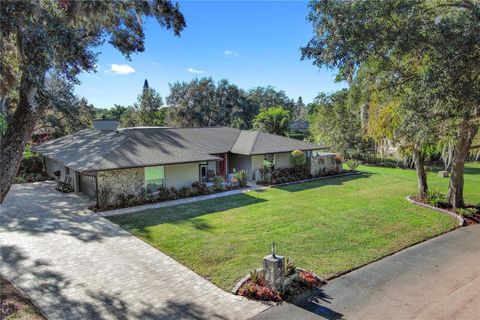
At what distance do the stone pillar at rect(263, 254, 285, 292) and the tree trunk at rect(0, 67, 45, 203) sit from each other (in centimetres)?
586

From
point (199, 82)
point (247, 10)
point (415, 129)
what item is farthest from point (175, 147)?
point (199, 82)

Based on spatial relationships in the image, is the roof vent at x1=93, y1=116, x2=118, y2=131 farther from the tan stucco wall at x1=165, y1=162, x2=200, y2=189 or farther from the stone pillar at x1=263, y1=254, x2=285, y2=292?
the stone pillar at x1=263, y1=254, x2=285, y2=292

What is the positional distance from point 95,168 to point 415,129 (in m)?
13.3

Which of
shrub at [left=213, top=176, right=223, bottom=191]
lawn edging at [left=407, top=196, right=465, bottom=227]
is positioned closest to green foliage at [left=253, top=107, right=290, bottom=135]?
shrub at [left=213, top=176, right=223, bottom=191]

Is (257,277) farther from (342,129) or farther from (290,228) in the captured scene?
(342,129)

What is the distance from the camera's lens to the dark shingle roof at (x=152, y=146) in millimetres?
16078

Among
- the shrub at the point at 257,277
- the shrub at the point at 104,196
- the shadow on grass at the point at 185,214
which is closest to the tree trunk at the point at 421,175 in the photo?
the shadow on grass at the point at 185,214

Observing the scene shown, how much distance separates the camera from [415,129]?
37.4 feet

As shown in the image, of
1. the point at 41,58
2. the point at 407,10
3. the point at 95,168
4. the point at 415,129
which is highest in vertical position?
the point at 407,10

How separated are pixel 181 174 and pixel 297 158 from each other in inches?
348

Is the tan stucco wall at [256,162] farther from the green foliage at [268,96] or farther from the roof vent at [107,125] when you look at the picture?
the green foliage at [268,96]

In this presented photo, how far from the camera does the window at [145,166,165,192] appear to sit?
16.7 meters

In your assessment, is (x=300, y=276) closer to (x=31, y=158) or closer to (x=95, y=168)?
(x=95, y=168)

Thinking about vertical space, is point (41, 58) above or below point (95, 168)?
above
